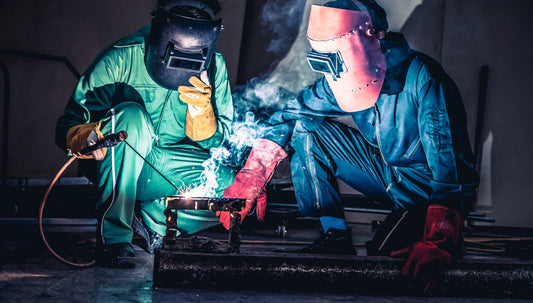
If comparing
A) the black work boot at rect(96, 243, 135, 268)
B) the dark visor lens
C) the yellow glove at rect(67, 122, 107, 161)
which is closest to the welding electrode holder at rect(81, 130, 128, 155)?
the yellow glove at rect(67, 122, 107, 161)

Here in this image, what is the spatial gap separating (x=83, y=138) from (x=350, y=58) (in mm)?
1559

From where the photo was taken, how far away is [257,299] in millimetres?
1938

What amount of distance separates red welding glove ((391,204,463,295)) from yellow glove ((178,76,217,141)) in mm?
1399

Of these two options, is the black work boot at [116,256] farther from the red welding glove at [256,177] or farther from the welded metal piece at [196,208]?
the red welding glove at [256,177]

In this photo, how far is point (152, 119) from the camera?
→ 3.07 m

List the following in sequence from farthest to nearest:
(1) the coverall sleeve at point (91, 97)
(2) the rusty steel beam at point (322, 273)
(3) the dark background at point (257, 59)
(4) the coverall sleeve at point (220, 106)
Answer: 1. (3) the dark background at point (257, 59)
2. (4) the coverall sleeve at point (220, 106)
3. (1) the coverall sleeve at point (91, 97)
4. (2) the rusty steel beam at point (322, 273)

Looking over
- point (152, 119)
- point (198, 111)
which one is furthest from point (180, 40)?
point (152, 119)

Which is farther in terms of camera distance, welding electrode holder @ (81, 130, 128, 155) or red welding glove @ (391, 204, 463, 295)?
welding electrode holder @ (81, 130, 128, 155)

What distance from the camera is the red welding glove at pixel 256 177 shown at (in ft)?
9.32

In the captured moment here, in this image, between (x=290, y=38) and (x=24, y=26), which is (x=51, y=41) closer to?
(x=24, y=26)

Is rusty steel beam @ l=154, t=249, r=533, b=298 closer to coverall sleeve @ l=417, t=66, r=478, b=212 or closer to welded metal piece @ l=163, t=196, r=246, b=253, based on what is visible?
welded metal piece @ l=163, t=196, r=246, b=253

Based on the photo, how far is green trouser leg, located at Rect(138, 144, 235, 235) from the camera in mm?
2908

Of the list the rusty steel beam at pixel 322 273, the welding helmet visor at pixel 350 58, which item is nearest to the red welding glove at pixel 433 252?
the rusty steel beam at pixel 322 273

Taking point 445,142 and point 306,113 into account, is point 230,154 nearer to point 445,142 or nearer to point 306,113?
point 306,113
